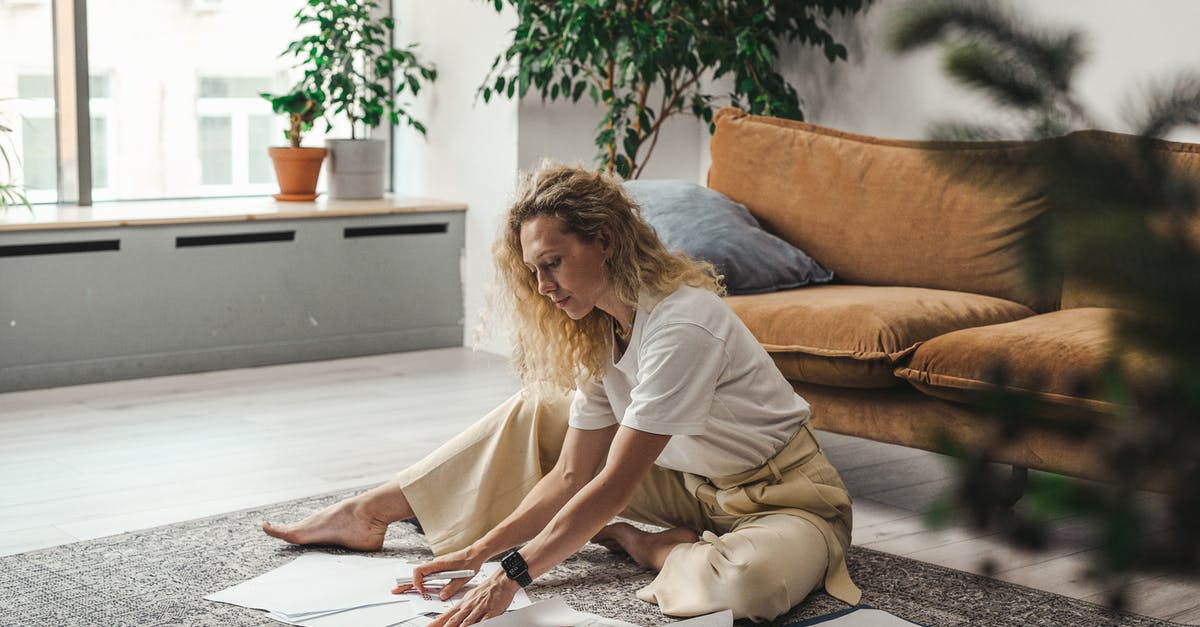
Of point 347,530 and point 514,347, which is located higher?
point 514,347

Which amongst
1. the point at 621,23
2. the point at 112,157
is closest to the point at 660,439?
the point at 621,23

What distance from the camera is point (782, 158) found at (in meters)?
3.43

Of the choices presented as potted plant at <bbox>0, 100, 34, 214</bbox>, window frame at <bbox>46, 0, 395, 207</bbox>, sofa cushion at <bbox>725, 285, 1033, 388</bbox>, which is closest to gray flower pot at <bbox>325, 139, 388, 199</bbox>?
window frame at <bbox>46, 0, 395, 207</bbox>

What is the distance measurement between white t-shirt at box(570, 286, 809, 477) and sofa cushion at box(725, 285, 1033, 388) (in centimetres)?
42

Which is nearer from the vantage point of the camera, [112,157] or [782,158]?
[782,158]

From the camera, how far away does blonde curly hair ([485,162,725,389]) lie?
2.08 metres

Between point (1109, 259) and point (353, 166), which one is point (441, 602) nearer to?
point (1109, 259)

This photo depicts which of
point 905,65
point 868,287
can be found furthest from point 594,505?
point 905,65

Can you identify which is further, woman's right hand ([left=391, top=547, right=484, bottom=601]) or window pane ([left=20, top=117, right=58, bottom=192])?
window pane ([left=20, top=117, right=58, bottom=192])

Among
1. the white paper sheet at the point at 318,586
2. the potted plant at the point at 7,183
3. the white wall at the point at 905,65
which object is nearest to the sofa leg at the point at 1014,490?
the white wall at the point at 905,65

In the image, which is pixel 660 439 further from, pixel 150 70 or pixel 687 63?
pixel 150 70

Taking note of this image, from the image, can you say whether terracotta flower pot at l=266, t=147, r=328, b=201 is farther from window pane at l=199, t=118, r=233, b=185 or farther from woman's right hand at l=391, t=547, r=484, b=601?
woman's right hand at l=391, t=547, r=484, b=601

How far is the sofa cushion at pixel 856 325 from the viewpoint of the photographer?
268cm

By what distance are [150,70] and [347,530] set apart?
2.86m
